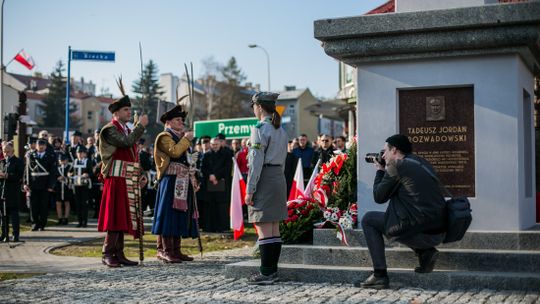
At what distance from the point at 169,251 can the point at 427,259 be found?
433cm

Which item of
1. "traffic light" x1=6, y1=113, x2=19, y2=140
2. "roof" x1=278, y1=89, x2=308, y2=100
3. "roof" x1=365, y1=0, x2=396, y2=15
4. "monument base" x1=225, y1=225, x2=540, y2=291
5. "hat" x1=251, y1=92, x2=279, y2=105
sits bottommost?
"monument base" x1=225, y1=225, x2=540, y2=291

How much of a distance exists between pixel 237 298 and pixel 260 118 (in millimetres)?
2113

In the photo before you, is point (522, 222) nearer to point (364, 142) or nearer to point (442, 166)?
point (442, 166)

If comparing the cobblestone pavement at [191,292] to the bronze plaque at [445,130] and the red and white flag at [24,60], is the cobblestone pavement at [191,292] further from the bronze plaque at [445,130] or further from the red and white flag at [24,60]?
the red and white flag at [24,60]

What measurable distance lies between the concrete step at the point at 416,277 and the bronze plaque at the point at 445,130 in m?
1.19

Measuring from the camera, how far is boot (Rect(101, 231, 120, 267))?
9.80m

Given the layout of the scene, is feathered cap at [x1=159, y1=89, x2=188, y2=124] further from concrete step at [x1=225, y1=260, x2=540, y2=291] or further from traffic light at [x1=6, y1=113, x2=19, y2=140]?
traffic light at [x1=6, y1=113, x2=19, y2=140]

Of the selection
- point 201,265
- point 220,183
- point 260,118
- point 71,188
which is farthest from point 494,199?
point 71,188

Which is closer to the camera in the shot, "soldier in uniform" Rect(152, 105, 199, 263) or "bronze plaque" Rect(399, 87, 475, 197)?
"bronze plaque" Rect(399, 87, 475, 197)

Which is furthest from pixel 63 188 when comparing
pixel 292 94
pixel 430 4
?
pixel 292 94

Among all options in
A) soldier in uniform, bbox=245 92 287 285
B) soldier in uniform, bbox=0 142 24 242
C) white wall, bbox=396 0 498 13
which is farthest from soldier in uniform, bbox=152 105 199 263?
soldier in uniform, bbox=0 142 24 242

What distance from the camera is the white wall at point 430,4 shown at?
837 centimetres

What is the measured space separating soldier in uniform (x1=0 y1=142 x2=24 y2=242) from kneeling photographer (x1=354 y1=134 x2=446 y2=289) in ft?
28.7

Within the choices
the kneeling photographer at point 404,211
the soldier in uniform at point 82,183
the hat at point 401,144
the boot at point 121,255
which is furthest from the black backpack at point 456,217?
the soldier in uniform at point 82,183
